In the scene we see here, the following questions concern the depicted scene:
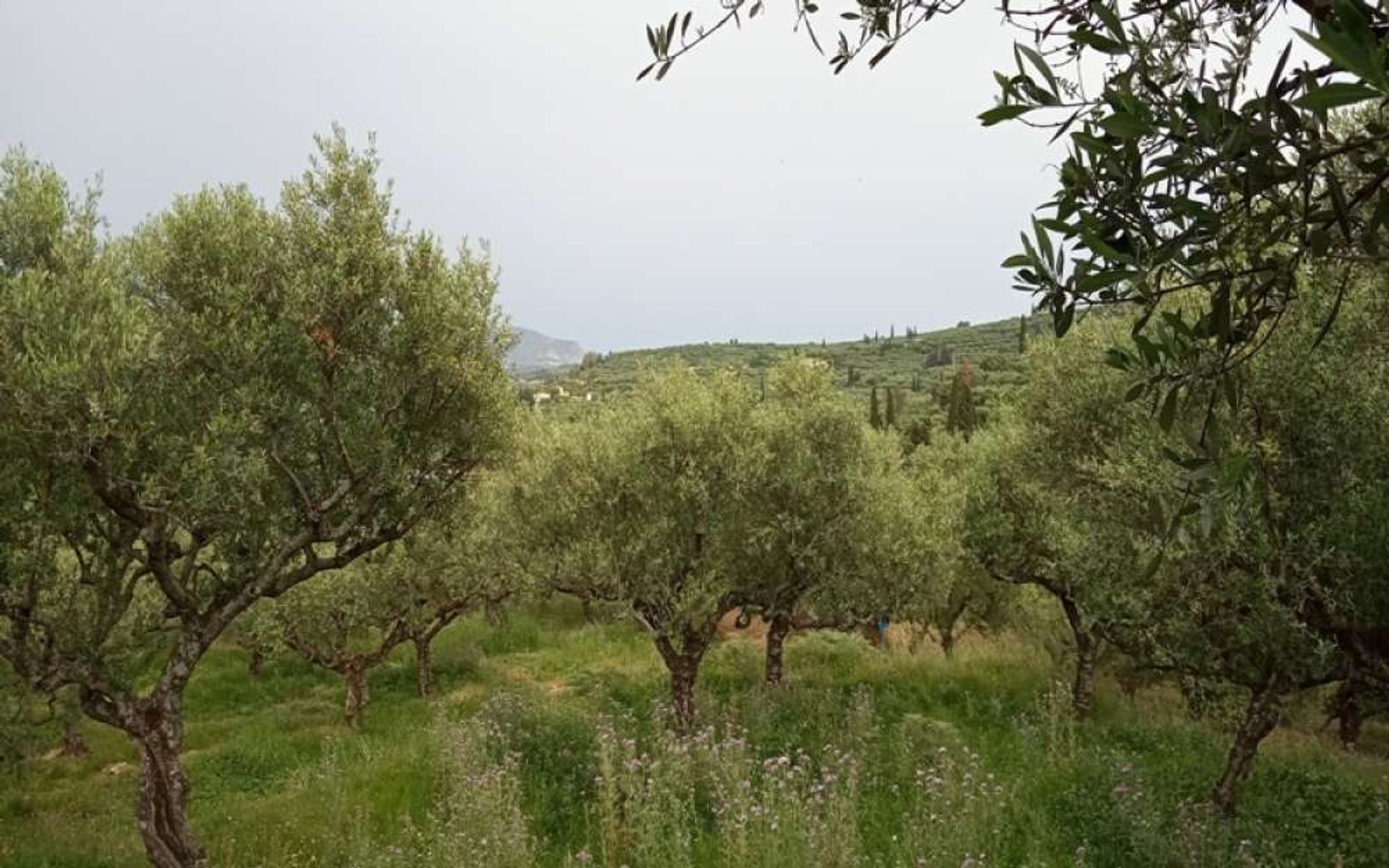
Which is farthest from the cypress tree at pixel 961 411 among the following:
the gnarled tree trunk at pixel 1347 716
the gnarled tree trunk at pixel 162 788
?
the gnarled tree trunk at pixel 162 788

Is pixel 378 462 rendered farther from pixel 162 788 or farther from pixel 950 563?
pixel 950 563

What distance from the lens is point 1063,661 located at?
2508 centimetres

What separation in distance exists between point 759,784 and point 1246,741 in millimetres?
8284

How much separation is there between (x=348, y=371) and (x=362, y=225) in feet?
6.65

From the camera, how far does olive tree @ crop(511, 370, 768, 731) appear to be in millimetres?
17578

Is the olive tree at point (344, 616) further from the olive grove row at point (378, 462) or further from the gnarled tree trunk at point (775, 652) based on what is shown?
the gnarled tree trunk at point (775, 652)

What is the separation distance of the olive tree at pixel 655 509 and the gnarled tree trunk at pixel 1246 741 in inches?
383

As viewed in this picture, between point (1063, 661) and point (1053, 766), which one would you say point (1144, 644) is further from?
point (1063, 661)

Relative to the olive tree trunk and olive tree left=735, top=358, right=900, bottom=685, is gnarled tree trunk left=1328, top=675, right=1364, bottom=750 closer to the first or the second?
olive tree left=735, top=358, right=900, bottom=685

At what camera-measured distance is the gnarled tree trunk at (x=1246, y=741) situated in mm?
13398

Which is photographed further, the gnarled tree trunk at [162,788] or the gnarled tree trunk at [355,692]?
the gnarled tree trunk at [355,692]

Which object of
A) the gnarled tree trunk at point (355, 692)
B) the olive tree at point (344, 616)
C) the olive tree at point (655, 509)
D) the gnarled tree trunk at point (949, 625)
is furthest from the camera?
the gnarled tree trunk at point (949, 625)

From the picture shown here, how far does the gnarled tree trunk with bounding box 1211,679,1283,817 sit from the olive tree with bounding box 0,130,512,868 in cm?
1335

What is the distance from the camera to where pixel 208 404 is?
10.4 metres
